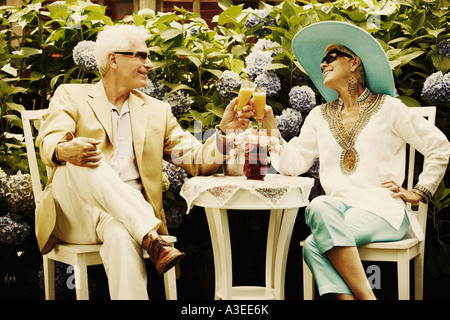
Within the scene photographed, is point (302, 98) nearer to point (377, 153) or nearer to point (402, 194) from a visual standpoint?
point (377, 153)

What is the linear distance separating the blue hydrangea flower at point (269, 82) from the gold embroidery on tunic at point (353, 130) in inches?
26.3

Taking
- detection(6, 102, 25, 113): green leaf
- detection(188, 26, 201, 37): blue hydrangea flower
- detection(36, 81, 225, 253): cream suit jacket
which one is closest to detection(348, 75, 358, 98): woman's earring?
detection(36, 81, 225, 253): cream suit jacket

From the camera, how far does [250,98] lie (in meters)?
2.86

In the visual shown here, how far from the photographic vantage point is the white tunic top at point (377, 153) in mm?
2641

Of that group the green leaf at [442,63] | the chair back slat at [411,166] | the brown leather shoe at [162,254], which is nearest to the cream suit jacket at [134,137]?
the brown leather shoe at [162,254]

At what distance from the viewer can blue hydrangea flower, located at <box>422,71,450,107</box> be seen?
3.18m

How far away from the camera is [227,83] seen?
344 centimetres

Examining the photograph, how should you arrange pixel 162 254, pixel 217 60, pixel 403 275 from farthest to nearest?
pixel 217 60
pixel 403 275
pixel 162 254

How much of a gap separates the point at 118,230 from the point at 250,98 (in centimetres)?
87

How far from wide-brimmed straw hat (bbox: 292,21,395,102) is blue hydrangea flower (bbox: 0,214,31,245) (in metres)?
1.65

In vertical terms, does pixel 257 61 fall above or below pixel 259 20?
below

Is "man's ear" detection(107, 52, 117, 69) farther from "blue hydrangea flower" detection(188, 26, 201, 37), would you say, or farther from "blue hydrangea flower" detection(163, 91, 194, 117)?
"blue hydrangea flower" detection(188, 26, 201, 37)

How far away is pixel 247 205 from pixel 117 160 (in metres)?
0.64

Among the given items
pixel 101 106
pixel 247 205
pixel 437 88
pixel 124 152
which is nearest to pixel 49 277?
pixel 124 152
